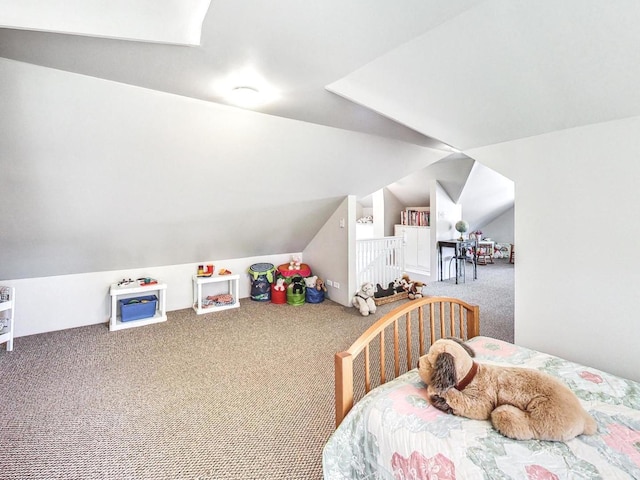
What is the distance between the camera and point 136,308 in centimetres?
379

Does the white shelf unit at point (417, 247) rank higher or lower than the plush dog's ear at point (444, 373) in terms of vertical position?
higher

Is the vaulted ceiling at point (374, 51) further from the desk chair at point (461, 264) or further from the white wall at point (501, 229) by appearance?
the white wall at point (501, 229)

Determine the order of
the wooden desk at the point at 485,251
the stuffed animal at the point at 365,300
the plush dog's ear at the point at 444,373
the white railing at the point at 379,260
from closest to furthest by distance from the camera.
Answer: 1. the plush dog's ear at the point at 444,373
2. the stuffed animal at the point at 365,300
3. the white railing at the point at 379,260
4. the wooden desk at the point at 485,251

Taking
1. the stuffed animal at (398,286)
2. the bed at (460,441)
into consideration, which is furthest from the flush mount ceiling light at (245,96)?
the stuffed animal at (398,286)

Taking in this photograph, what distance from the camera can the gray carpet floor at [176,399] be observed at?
A: 1.70 meters

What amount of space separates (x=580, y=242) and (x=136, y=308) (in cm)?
442

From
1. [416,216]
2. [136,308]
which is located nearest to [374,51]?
[136,308]

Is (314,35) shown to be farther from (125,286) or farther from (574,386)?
(125,286)

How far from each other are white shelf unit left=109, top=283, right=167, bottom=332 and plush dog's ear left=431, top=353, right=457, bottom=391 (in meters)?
3.57

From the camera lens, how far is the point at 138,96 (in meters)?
2.18

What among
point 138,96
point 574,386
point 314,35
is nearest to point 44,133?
point 138,96

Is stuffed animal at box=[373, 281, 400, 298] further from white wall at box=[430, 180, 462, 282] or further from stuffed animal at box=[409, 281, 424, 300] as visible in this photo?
white wall at box=[430, 180, 462, 282]

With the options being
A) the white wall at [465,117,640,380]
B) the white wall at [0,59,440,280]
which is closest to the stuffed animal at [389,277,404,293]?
the white wall at [0,59,440,280]

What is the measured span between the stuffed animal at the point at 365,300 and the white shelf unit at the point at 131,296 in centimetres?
252
